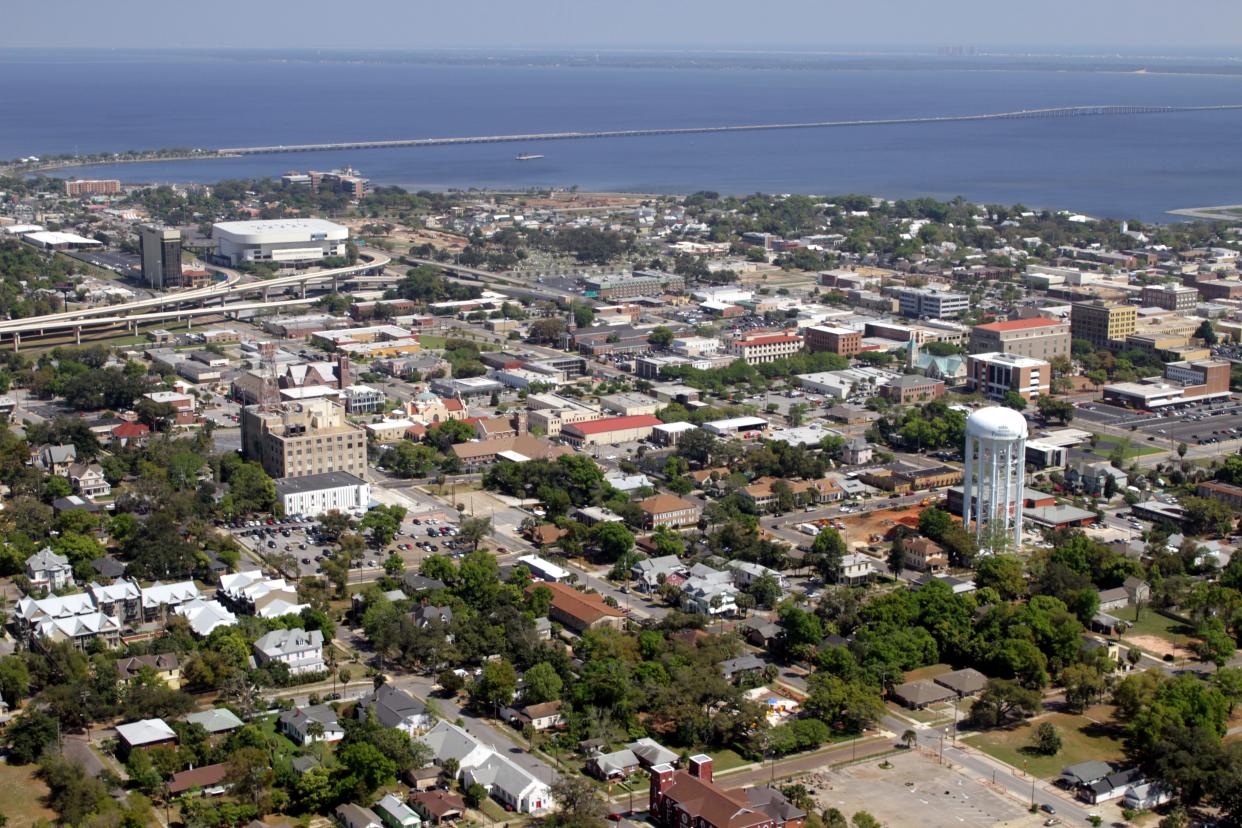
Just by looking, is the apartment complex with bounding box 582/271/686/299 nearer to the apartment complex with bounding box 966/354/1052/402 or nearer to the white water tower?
the apartment complex with bounding box 966/354/1052/402

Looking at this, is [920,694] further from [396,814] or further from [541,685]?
[396,814]

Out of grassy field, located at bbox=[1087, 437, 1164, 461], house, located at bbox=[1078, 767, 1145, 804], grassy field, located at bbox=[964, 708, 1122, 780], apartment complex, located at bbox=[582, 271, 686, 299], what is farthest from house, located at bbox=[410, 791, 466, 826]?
apartment complex, located at bbox=[582, 271, 686, 299]

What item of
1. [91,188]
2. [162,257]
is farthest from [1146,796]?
[91,188]

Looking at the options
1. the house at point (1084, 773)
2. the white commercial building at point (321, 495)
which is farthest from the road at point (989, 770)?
the white commercial building at point (321, 495)

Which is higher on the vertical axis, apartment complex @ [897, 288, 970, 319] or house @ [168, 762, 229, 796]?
apartment complex @ [897, 288, 970, 319]

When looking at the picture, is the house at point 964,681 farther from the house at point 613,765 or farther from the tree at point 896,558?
the house at point 613,765

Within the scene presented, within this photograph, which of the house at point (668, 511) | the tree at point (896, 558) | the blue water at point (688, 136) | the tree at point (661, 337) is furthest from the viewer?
the blue water at point (688, 136)

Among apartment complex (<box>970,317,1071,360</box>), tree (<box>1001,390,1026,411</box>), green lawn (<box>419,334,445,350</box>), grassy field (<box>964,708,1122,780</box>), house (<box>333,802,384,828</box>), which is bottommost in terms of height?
grassy field (<box>964,708,1122,780</box>)
